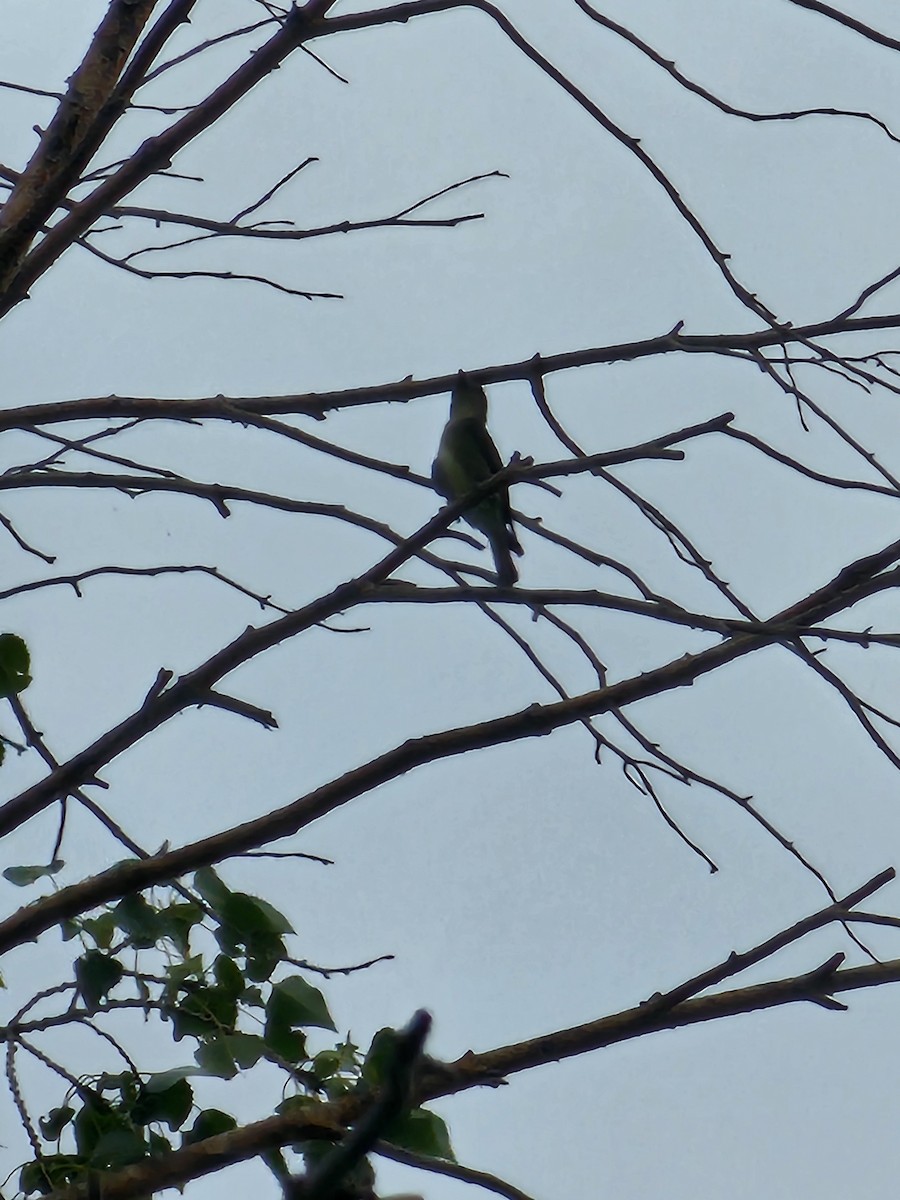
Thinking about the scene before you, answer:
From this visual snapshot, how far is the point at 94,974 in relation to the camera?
202 cm

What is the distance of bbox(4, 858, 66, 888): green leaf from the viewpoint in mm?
2078

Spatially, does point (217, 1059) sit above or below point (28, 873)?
below

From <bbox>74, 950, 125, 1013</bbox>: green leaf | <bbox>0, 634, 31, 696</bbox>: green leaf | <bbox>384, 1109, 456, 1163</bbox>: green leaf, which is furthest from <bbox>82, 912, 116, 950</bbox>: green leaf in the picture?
<bbox>384, 1109, 456, 1163</bbox>: green leaf

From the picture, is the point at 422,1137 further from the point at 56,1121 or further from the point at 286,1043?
the point at 56,1121

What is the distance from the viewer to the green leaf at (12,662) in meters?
2.06

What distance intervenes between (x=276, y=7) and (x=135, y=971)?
1.92m

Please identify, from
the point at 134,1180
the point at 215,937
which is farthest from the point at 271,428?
the point at 134,1180

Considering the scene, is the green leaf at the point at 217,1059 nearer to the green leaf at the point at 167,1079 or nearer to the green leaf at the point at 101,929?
the green leaf at the point at 167,1079

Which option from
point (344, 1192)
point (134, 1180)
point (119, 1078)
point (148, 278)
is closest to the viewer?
point (344, 1192)

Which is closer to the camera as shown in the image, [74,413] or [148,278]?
[74,413]

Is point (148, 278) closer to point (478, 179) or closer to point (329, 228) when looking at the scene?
point (329, 228)

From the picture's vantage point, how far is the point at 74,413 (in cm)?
290

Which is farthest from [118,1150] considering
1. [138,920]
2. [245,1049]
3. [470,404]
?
[470,404]

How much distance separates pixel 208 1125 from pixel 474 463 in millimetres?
2704
